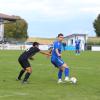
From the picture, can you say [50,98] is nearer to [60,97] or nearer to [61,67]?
[60,97]

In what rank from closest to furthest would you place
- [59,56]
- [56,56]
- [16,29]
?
[59,56] < [56,56] < [16,29]

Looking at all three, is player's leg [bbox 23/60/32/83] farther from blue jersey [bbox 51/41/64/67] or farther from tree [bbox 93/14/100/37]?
tree [bbox 93/14/100/37]

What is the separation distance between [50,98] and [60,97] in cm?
37

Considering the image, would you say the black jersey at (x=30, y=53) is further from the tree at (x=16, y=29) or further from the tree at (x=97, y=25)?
the tree at (x=97, y=25)

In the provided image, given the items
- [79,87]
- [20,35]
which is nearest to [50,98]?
[79,87]

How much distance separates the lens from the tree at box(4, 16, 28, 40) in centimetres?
12638

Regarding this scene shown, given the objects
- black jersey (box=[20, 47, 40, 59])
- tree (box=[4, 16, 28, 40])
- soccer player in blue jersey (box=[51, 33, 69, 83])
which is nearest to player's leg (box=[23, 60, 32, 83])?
black jersey (box=[20, 47, 40, 59])

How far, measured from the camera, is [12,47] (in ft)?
293

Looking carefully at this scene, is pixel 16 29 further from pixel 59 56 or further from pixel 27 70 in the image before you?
pixel 59 56

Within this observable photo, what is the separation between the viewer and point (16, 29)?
424ft

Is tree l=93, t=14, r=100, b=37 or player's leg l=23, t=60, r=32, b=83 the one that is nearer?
player's leg l=23, t=60, r=32, b=83

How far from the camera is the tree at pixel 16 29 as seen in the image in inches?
4975

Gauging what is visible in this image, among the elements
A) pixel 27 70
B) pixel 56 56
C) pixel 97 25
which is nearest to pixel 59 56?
pixel 56 56

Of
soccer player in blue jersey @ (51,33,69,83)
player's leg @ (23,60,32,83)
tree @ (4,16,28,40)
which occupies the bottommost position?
player's leg @ (23,60,32,83)
